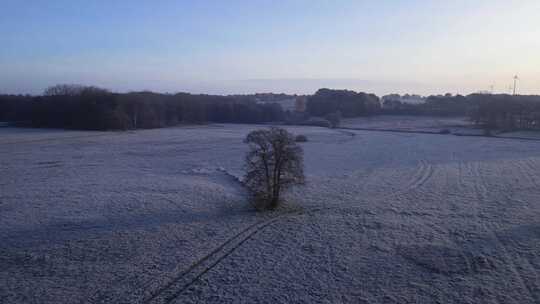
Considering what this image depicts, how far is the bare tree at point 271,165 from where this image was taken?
2405 centimetres

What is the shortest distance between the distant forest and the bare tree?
75157mm

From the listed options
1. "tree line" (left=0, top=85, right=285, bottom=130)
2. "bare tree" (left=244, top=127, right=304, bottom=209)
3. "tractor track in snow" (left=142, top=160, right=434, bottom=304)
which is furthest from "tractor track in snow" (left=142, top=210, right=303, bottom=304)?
"tree line" (left=0, top=85, right=285, bottom=130)

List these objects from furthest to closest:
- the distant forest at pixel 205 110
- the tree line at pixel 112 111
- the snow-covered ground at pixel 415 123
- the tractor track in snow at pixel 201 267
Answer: the tree line at pixel 112 111, the snow-covered ground at pixel 415 123, the distant forest at pixel 205 110, the tractor track in snow at pixel 201 267

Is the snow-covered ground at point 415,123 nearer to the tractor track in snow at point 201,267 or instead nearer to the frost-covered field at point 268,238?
the frost-covered field at point 268,238

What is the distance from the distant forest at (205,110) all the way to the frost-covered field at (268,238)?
197ft

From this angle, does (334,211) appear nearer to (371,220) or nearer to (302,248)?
(371,220)

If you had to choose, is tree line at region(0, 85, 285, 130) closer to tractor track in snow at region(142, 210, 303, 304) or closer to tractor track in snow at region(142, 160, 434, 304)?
A: tractor track in snow at region(142, 160, 434, 304)

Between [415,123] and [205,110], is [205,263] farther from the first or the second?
[205,110]

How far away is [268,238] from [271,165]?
5404 millimetres

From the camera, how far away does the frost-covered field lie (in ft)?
47.3

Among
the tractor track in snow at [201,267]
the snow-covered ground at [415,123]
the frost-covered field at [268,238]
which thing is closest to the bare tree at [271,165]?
the frost-covered field at [268,238]

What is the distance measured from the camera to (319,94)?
Result: 15212 cm

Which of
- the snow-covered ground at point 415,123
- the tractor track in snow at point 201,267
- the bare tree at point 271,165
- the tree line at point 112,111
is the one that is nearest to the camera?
the tractor track in snow at point 201,267

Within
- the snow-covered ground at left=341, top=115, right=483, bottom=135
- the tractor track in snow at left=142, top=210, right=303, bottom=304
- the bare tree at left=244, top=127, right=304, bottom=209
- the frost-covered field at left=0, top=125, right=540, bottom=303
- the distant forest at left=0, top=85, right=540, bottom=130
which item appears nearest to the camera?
the tractor track in snow at left=142, top=210, right=303, bottom=304
